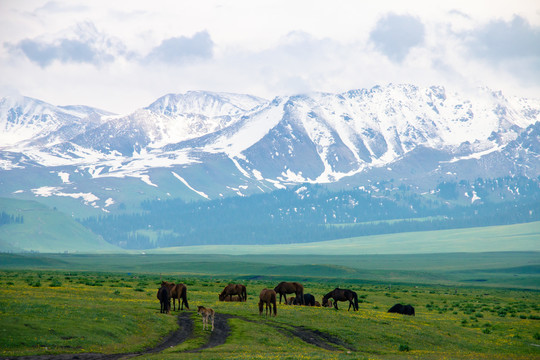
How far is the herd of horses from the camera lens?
174 feet

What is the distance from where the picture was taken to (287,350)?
1689 inches

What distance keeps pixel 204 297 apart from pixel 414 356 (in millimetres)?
29912

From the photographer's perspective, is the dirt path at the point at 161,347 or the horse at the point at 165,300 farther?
the horse at the point at 165,300

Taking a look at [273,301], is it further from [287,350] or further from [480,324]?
[480,324]

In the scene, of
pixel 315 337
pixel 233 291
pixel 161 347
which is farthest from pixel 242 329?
pixel 233 291

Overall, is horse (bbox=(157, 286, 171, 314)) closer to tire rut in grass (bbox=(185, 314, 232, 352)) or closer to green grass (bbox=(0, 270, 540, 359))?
green grass (bbox=(0, 270, 540, 359))

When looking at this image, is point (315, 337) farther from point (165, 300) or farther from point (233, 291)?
point (233, 291)

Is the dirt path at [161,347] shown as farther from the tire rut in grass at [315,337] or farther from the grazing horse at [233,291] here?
the grazing horse at [233,291]

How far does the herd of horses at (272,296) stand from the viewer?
5309 centimetres

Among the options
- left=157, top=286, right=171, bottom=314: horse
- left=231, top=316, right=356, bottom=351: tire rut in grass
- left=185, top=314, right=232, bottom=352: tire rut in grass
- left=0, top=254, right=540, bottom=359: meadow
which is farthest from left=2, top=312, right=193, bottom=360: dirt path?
left=231, top=316, right=356, bottom=351: tire rut in grass

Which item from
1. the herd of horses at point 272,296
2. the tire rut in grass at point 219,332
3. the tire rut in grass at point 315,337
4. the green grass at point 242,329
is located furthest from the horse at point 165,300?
the tire rut in grass at point 315,337

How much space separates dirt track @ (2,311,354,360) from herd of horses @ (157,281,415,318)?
1727mm

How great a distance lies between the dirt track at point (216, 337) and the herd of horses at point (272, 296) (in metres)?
1.73

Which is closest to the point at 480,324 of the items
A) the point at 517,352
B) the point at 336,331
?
the point at 517,352
